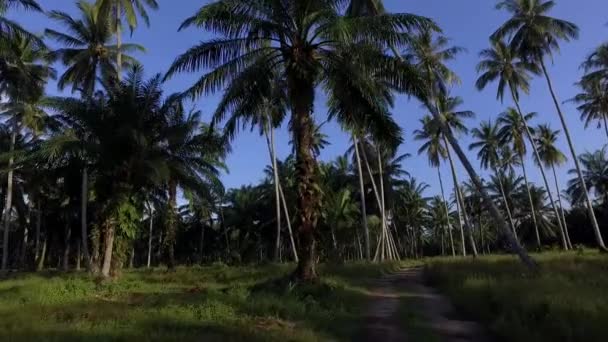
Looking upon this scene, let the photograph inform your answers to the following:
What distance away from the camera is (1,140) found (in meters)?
38.9

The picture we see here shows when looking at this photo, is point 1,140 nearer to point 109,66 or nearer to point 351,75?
point 109,66

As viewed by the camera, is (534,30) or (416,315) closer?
(416,315)

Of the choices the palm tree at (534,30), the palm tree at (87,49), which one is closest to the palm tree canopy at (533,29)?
the palm tree at (534,30)

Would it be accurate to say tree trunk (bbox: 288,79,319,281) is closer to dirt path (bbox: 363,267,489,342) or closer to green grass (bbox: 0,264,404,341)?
green grass (bbox: 0,264,404,341)

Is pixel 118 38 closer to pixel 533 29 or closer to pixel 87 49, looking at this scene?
pixel 87 49

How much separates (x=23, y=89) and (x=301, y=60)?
18489 mm

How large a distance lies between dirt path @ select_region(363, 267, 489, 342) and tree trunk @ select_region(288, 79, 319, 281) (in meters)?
2.36

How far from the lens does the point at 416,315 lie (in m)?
12.3

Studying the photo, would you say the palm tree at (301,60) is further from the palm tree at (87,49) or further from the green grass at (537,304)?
the palm tree at (87,49)

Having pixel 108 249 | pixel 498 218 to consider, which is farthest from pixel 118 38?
pixel 498 218

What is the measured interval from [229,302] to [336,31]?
775 centimetres

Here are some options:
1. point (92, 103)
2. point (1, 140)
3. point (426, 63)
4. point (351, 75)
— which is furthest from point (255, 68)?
point (1, 140)

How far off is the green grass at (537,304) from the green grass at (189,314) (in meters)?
2.82

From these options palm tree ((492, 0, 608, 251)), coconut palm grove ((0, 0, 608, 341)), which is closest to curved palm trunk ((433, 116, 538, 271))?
coconut palm grove ((0, 0, 608, 341))
